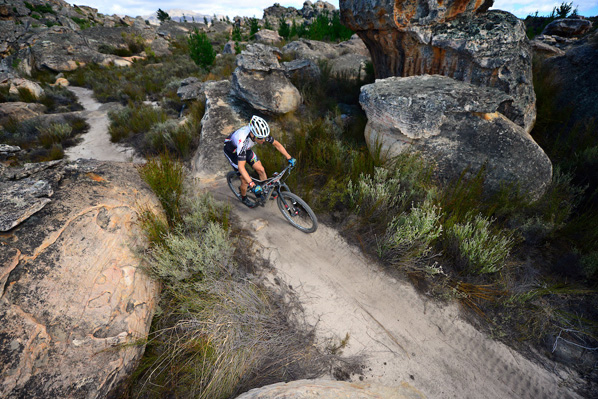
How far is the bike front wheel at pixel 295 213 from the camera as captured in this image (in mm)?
4113

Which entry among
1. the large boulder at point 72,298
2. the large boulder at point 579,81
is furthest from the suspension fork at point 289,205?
the large boulder at point 579,81

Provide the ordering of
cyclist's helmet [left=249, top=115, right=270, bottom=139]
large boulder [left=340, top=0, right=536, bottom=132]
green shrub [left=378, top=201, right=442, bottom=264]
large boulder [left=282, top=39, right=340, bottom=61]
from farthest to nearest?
large boulder [left=282, top=39, right=340, bottom=61] → large boulder [left=340, top=0, right=536, bottom=132] → cyclist's helmet [left=249, top=115, right=270, bottom=139] → green shrub [left=378, top=201, right=442, bottom=264]

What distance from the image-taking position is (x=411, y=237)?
11.1ft

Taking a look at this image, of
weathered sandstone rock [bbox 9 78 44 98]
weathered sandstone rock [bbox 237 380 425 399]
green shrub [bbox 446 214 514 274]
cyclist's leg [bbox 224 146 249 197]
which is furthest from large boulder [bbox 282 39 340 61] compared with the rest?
weathered sandstone rock [bbox 237 380 425 399]

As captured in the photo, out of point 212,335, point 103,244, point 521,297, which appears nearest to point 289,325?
point 212,335

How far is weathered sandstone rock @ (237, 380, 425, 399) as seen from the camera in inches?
78.6

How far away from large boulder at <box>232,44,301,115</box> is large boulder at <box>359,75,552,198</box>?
3.24 metres

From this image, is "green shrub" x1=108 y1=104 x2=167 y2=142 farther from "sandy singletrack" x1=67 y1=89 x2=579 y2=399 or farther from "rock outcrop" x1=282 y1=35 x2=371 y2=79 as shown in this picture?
"rock outcrop" x1=282 y1=35 x2=371 y2=79

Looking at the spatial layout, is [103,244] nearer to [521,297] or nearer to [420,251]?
[420,251]

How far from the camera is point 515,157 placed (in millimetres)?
4168

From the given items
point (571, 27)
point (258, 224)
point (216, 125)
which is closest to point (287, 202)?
point (258, 224)

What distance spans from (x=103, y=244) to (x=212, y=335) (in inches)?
68.1

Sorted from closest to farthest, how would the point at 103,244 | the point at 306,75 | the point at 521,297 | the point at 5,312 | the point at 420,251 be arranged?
the point at 5,312
the point at 103,244
the point at 521,297
the point at 420,251
the point at 306,75

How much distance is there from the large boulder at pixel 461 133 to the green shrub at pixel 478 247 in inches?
53.4
